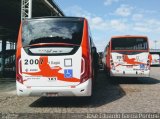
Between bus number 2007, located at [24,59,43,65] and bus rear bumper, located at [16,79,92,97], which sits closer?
bus rear bumper, located at [16,79,92,97]

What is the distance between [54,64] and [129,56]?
900 cm

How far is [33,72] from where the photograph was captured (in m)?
10.3

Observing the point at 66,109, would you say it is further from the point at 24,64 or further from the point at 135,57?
the point at 135,57

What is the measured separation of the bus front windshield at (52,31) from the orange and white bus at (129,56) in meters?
8.23

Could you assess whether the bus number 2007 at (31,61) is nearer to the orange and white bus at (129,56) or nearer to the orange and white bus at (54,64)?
the orange and white bus at (54,64)

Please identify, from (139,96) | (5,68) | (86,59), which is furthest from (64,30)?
(5,68)

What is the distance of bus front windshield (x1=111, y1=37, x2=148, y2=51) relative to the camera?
18438 mm

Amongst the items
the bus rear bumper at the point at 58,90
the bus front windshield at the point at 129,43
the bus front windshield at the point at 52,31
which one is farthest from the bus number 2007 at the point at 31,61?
the bus front windshield at the point at 129,43

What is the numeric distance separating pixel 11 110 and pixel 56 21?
3.17m

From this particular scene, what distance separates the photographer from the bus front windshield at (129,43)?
1844cm

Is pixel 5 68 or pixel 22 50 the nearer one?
pixel 22 50

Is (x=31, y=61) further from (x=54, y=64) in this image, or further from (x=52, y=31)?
(x=52, y=31)

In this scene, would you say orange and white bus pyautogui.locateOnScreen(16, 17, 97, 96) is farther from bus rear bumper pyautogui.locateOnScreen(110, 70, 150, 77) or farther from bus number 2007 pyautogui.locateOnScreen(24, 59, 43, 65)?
bus rear bumper pyautogui.locateOnScreen(110, 70, 150, 77)

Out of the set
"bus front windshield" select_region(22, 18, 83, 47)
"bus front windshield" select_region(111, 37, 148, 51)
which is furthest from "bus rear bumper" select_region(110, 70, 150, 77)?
"bus front windshield" select_region(22, 18, 83, 47)
